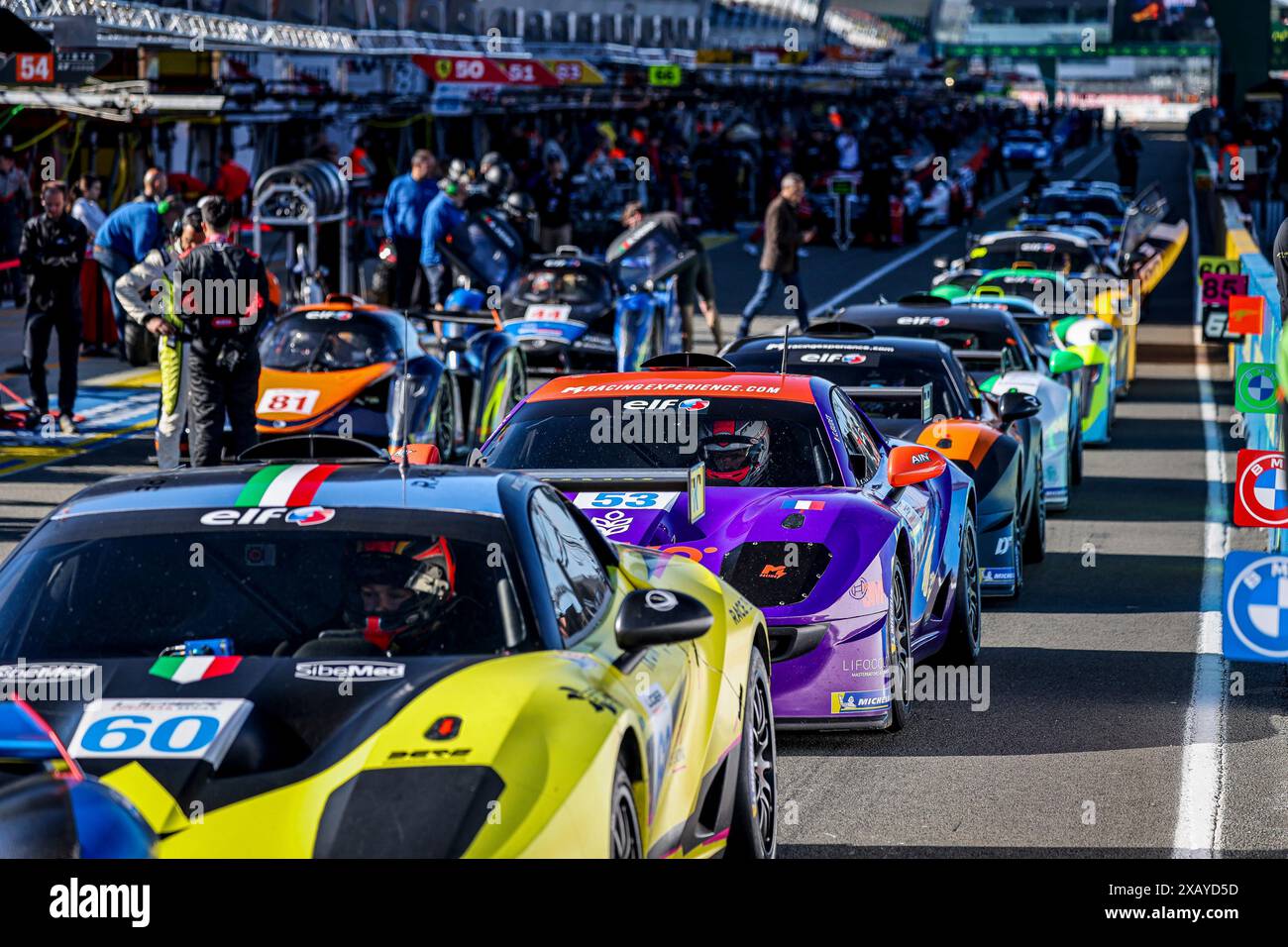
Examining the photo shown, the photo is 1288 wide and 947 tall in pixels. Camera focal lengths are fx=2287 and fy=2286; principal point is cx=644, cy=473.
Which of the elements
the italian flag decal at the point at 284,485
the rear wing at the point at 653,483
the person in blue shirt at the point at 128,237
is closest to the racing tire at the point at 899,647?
the rear wing at the point at 653,483

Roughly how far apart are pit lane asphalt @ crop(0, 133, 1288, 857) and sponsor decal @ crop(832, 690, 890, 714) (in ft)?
0.63

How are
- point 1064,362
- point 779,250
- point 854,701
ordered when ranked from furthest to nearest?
1. point 779,250
2. point 1064,362
3. point 854,701

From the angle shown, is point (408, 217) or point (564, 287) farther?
point (408, 217)

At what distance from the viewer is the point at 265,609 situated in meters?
5.26

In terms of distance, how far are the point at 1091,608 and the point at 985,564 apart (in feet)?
1.96

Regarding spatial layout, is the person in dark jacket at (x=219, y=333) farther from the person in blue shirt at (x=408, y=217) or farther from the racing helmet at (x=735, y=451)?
the person in blue shirt at (x=408, y=217)

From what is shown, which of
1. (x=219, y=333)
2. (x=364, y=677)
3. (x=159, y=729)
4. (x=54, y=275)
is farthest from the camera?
(x=54, y=275)

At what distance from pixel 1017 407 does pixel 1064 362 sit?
3706 millimetres

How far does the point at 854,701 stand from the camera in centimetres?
799

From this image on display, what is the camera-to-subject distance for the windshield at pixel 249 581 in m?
5.21

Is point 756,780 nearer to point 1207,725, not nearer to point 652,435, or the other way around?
point 652,435

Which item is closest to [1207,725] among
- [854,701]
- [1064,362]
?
[854,701]

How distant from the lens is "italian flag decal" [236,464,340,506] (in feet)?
17.9
